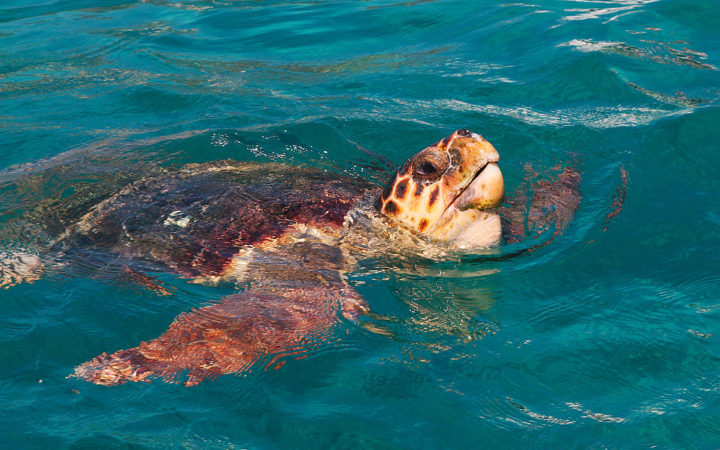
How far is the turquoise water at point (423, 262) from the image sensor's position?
10.2ft

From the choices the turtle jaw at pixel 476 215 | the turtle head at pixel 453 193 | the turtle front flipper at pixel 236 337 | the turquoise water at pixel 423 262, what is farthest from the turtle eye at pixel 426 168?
the turtle front flipper at pixel 236 337

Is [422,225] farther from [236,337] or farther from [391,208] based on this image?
[236,337]

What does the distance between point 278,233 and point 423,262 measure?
1.06 m

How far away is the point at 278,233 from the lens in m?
4.50

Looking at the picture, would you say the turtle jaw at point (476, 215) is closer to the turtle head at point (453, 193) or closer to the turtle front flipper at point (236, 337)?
the turtle head at point (453, 193)

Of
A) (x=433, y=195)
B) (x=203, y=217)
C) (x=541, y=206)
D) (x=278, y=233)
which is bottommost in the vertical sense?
(x=541, y=206)

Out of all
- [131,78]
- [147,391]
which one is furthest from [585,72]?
[147,391]

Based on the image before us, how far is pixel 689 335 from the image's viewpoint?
352 centimetres

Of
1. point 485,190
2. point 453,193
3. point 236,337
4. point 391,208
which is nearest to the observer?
point 236,337

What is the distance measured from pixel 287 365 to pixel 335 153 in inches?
129

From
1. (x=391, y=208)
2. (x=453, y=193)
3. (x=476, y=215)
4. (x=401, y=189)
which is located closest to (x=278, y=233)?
(x=391, y=208)

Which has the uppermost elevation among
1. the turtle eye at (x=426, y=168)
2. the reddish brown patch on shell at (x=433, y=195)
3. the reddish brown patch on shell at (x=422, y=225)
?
the turtle eye at (x=426, y=168)

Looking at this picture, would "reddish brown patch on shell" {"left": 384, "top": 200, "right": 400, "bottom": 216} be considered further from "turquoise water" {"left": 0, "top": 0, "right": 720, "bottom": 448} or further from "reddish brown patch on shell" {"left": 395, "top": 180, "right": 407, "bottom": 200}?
"turquoise water" {"left": 0, "top": 0, "right": 720, "bottom": 448}

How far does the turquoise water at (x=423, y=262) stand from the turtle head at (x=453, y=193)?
0.84 ft
